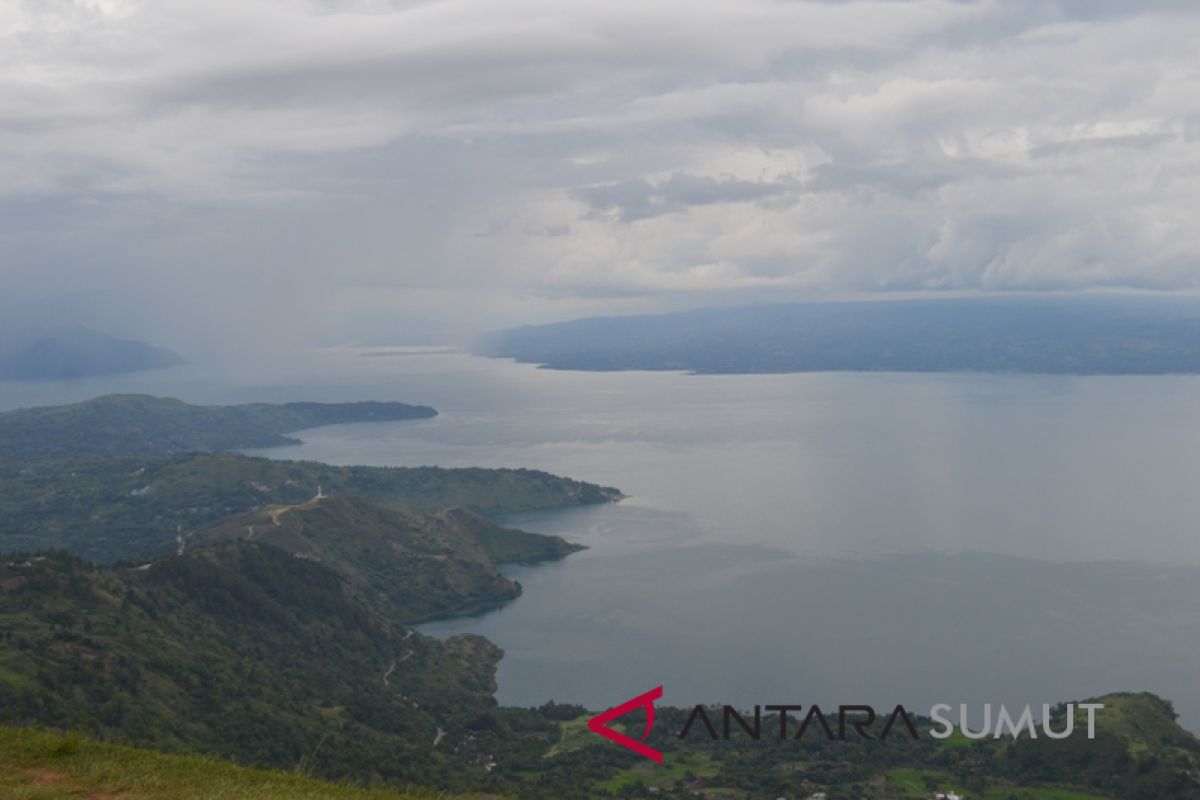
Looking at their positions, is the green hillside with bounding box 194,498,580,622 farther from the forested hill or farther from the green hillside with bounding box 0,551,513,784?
the forested hill

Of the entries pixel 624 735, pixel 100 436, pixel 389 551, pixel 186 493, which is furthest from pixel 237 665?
pixel 100 436

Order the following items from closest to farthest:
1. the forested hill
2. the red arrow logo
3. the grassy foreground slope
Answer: the grassy foreground slope → the red arrow logo → the forested hill

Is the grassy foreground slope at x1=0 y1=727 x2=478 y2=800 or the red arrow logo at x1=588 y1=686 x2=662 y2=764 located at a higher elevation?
the grassy foreground slope at x1=0 y1=727 x2=478 y2=800

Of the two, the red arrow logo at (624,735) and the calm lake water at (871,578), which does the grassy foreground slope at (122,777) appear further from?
the calm lake water at (871,578)

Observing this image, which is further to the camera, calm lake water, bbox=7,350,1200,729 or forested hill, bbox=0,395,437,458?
forested hill, bbox=0,395,437,458

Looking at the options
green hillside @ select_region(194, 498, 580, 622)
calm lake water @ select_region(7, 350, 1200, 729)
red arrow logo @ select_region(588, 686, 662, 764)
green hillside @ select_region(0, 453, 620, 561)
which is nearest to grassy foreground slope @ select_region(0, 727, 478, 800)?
red arrow logo @ select_region(588, 686, 662, 764)

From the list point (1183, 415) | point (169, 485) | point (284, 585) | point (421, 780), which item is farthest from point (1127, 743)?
point (1183, 415)

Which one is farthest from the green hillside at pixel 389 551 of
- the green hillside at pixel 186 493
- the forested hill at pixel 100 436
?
the forested hill at pixel 100 436
